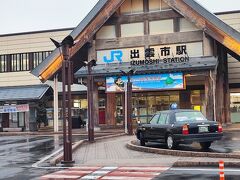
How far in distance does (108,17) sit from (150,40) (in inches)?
140

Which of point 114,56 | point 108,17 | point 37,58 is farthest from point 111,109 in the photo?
point 37,58

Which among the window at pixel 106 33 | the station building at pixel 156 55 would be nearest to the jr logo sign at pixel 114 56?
the station building at pixel 156 55

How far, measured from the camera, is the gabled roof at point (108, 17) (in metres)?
31.2

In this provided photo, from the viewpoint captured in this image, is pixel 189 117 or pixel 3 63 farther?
pixel 3 63

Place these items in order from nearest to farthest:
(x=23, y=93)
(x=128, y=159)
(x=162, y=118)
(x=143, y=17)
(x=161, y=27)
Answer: (x=128, y=159)
(x=162, y=118)
(x=161, y=27)
(x=143, y=17)
(x=23, y=93)

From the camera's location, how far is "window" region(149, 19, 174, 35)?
116 ft

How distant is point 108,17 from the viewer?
35.3 metres

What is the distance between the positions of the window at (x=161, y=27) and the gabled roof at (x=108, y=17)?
1.74 m

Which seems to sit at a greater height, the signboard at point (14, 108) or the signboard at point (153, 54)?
the signboard at point (153, 54)

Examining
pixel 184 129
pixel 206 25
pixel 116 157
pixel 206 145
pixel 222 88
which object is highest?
pixel 206 25

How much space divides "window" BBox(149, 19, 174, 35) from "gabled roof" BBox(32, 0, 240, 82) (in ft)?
5.70

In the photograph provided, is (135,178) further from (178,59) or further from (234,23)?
(234,23)

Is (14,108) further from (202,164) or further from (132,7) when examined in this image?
(202,164)

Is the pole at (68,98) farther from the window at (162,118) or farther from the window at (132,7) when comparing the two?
the window at (132,7)
